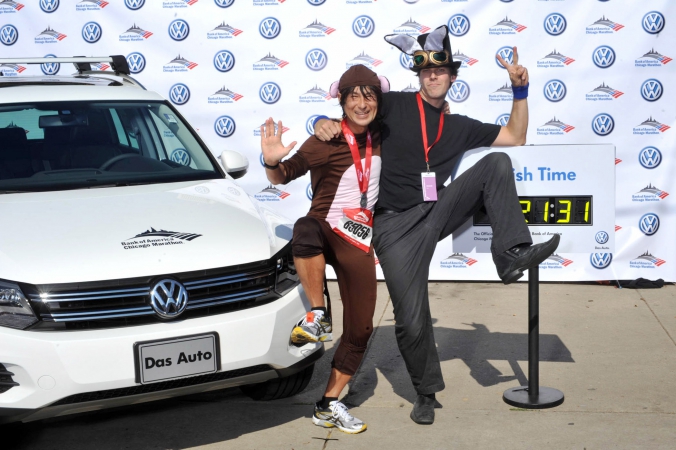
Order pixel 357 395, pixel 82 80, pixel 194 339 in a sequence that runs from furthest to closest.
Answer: pixel 82 80, pixel 357 395, pixel 194 339

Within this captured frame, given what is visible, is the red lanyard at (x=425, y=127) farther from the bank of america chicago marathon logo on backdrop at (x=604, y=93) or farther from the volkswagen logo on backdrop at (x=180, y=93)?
the volkswagen logo on backdrop at (x=180, y=93)

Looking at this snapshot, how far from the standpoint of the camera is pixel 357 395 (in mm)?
4969

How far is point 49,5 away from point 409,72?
3.64 m

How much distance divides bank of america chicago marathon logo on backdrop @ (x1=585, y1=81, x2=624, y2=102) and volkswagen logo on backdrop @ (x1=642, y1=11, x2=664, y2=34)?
23.0 inches

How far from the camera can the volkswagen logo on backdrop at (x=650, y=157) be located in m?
7.43

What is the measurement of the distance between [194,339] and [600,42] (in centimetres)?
519

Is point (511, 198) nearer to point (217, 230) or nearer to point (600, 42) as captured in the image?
point (217, 230)

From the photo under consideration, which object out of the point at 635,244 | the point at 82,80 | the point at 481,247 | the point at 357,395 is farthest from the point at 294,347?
the point at 635,244

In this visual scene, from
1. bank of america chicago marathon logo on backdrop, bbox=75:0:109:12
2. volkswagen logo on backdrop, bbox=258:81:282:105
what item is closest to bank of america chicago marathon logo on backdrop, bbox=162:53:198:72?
volkswagen logo on backdrop, bbox=258:81:282:105

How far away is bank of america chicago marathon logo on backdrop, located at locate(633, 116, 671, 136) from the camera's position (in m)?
7.39

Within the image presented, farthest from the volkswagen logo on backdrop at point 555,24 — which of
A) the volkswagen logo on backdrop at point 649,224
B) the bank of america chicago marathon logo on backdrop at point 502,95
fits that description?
the volkswagen logo on backdrop at point 649,224

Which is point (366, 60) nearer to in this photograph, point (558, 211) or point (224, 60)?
point (224, 60)

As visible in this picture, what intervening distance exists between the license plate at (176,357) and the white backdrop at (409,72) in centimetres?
436

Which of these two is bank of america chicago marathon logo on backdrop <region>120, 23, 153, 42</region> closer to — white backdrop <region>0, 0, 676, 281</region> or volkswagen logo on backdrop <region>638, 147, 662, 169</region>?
white backdrop <region>0, 0, 676, 281</region>
